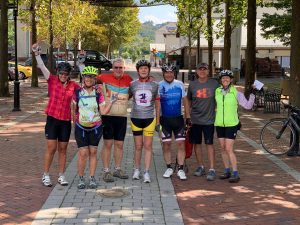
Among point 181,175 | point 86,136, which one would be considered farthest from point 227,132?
point 86,136

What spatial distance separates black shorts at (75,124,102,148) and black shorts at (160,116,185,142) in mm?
1100

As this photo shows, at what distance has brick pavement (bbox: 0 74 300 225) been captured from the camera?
548 centimetres

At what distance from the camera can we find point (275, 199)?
627 cm

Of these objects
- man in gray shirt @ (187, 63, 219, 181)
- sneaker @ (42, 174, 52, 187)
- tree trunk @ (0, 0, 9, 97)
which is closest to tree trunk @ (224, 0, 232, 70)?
tree trunk @ (0, 0, 9, 97)

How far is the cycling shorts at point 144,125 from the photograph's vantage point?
6.91 meters

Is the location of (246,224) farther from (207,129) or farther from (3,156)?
(3,156)

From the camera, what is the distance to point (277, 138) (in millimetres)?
9344

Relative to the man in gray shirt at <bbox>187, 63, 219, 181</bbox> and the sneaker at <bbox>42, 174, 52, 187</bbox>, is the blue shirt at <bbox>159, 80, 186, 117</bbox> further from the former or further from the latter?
the sneaker at <bbox>42, 174, 52, 187</bbox>

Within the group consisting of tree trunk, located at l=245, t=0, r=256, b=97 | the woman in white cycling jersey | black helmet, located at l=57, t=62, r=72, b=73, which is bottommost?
the woman in white cycling jersey

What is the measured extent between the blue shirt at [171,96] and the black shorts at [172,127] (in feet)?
0.33

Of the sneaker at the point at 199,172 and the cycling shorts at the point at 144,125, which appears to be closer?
the cycling shorts at the point at 144,125

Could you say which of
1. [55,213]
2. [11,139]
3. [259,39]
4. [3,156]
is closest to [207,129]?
[55,213]

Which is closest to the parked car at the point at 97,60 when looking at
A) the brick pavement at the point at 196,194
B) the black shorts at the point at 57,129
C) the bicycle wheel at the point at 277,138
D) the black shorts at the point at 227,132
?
the brick pavement at the point at 196,194

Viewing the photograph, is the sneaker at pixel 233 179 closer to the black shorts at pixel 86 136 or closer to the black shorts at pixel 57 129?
the black shorts at pixel 86 136
